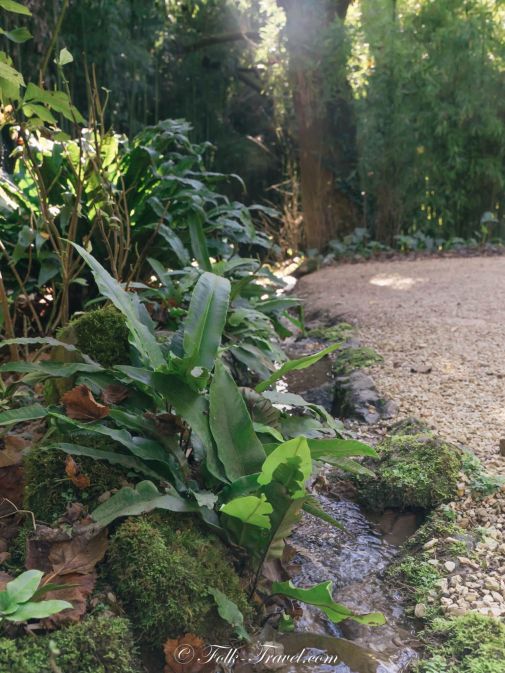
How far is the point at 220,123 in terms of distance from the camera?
31.5 feet

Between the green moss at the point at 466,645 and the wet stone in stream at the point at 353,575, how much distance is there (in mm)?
58

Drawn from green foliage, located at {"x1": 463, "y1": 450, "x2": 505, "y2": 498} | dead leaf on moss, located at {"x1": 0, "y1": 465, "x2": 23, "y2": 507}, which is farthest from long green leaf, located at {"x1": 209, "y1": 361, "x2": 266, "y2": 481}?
green foliage, located at {"x1": 463, "y1": 450, "x2": 505, "y2": 498}

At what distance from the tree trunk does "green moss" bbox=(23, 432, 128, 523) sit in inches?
265

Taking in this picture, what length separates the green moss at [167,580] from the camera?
134 cm

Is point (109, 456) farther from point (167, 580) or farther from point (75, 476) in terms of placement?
point (167, 580)

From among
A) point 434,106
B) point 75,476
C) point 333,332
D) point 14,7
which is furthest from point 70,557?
point 434,106

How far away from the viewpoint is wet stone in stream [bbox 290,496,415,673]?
1.52 metres

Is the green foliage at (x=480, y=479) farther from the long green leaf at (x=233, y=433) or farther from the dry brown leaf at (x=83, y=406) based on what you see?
the dry brown leaf at (x=83, y=406)

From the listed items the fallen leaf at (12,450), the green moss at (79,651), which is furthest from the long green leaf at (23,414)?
the green moss at (79,651)

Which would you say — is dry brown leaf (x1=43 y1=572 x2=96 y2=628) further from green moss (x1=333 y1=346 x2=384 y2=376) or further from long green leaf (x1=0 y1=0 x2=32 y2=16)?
green moss (x1=333 y1=346 x2=384 y2=376)

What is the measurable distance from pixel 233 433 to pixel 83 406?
341mm

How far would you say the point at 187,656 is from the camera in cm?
131

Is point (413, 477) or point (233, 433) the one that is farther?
point (413, 477)

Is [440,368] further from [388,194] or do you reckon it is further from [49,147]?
[388,194]
